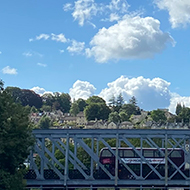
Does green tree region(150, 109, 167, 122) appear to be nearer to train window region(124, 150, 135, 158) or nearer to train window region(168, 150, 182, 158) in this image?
train window region(168, 150, 182, 158)

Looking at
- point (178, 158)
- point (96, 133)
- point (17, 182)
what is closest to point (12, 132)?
point (17, 182)

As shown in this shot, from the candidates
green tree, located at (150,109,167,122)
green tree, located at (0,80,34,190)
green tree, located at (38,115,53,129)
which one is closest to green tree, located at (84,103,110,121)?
green tree, located at (150,109,167,122)

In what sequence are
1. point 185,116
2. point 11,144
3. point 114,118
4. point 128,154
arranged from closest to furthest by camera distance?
point 11,144
point 128,154
point 114,118
point 185,116

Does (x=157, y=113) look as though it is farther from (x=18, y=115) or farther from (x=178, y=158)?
(x=18, y=115)

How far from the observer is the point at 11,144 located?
2805 cm

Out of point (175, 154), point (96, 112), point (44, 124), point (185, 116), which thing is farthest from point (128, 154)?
point (96, 112)

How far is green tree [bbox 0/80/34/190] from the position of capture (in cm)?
2809

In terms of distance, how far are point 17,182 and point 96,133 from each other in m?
→ 8.64

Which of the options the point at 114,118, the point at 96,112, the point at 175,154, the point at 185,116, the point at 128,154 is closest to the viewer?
the point at 128,154

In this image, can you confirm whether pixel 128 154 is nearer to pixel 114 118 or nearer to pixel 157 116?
pixel 114 118

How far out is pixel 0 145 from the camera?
27766 mm

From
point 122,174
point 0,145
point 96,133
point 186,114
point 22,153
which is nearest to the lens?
point 0,145

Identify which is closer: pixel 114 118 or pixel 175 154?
pixel 175 154

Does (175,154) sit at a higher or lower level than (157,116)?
lower
